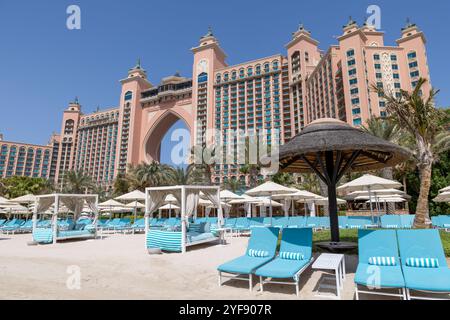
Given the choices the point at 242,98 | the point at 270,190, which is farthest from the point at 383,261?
the point at 242,98

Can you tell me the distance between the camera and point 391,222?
1392 centimetres

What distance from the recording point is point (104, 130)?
100188 millimetres

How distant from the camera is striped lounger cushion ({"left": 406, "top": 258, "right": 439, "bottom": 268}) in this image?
442 centimetres

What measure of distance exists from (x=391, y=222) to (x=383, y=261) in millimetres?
10971

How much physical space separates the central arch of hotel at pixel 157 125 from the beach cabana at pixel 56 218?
68.2 meters

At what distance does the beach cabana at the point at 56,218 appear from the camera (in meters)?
12.2

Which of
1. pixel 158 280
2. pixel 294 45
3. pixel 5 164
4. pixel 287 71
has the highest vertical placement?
pixel 294 45

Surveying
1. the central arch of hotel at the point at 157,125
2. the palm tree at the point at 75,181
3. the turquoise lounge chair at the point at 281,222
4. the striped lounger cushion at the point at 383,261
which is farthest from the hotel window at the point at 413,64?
the palm tree at the point at 75,181

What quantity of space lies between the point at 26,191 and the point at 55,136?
82777mm

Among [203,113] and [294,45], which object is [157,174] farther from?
[294,45]

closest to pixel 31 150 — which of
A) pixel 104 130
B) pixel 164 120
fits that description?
pixel 104 130

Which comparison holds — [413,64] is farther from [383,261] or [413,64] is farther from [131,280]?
[131,280]

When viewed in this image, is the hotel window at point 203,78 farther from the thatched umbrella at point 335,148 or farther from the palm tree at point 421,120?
the thatched umbrella at point 335,148

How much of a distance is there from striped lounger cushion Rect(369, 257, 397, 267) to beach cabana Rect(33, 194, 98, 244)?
41.4ft
